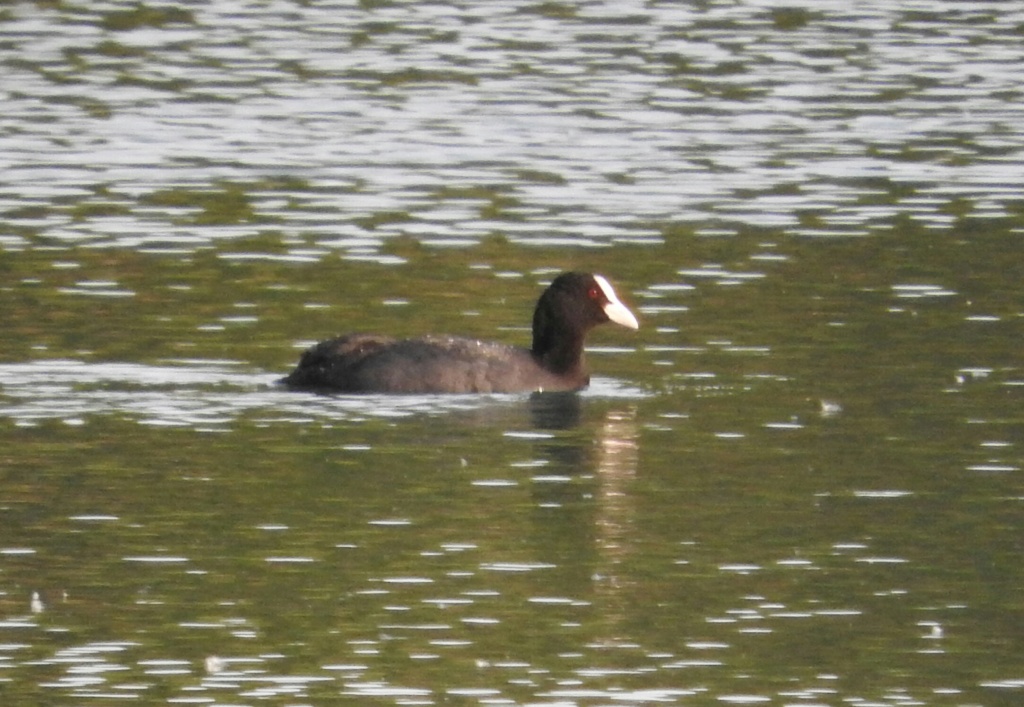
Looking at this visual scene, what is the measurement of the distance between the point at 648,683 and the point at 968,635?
1727 millimetres

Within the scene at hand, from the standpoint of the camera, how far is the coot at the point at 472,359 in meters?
20.0

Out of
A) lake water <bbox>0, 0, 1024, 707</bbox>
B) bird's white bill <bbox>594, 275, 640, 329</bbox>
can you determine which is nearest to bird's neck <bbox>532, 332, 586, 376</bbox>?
lake water <bbox>0, 0, 1024, 707</bbox>

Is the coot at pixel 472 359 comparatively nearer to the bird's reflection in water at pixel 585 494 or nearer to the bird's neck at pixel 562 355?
the bird's neck at pixel 562 355

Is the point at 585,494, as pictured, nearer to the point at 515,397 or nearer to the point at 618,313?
the point at 515,397

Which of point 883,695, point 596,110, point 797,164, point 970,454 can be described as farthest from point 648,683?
point 596,110

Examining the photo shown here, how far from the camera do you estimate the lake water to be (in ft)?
44.0

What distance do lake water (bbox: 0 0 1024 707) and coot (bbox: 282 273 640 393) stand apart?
0.22 meters

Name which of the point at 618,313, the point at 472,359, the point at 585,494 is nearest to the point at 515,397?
the point at 472,359

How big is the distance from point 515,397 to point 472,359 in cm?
51

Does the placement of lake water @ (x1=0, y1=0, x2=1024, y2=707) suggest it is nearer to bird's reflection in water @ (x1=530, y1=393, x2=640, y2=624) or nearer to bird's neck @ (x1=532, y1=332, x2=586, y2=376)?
bird's reflection in water @ (x1=530, y1=393, x2=640, y2=624)

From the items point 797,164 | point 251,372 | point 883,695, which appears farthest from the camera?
point 797,164

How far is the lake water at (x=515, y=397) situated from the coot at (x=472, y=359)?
0.71 ft

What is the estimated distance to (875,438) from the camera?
18.3 m

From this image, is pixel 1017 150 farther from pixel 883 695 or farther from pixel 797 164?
pixel 883 695
